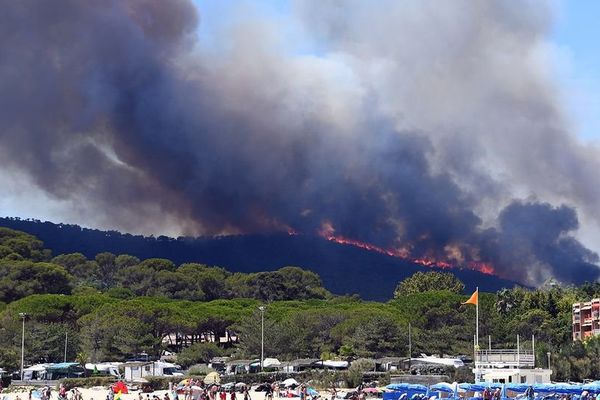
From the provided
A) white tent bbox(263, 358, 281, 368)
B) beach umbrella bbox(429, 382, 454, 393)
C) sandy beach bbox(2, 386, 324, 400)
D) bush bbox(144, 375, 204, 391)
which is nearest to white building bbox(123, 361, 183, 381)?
bush bbox(144, 375, 204, 391)

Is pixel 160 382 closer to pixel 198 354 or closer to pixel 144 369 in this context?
pixel 144 369

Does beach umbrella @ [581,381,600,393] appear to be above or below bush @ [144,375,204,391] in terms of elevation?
above

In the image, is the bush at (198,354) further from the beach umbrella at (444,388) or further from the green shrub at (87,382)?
the beach umbrella at (444,388)

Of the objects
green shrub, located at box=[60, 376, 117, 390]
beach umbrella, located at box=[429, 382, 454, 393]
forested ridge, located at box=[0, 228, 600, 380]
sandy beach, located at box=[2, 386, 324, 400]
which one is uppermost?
forested ridge, located at box=[0, 228, 600, 380]

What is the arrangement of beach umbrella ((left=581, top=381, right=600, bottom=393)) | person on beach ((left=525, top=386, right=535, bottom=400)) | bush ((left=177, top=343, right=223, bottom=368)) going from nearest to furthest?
beach umbrella ((left=581, top=381, right=600, bottom=393)) < person on beach ((left=525, top=386, right=535, bottom=400)) < bush ((left=177, top=343, right=223, bottom=368))

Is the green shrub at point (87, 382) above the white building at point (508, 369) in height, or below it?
below

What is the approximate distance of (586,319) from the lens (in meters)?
105

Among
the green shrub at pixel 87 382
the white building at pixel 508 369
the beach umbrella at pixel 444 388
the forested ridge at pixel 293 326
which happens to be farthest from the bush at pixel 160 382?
the beach umbrella at pixel 444 388

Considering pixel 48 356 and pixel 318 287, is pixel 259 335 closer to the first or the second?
pixel 48 356

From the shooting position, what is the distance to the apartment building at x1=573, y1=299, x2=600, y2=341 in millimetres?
101625

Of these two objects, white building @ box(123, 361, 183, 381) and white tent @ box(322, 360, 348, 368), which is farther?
white tent @ box(322, 360, 348, 368)

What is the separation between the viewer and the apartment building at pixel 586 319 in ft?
333

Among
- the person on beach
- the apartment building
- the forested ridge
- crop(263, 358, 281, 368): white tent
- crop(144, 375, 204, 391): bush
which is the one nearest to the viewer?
the person on beach

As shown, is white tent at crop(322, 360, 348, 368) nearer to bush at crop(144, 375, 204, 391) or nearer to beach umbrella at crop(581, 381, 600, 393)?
bush at crop(144, 375, 204, 391)
